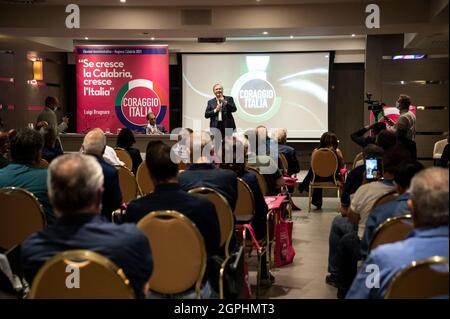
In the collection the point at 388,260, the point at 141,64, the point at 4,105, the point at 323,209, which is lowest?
the point at 323,209

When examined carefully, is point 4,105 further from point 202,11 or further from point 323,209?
point 323,209

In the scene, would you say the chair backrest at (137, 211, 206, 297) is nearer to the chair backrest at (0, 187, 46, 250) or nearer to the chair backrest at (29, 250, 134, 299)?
the chair backrest at (29, 250, 134, 299)

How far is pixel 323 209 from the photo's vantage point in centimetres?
842

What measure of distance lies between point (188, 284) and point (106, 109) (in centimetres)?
1085

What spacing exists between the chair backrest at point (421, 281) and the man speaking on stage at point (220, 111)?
24.3 ft

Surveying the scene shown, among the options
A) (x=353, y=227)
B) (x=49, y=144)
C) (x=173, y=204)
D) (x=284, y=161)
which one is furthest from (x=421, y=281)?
(x=284, y=161)

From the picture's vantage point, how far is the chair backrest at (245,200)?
14.0ft

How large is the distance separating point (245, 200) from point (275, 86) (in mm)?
9362

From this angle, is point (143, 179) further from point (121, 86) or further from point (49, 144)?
point (121, 86)

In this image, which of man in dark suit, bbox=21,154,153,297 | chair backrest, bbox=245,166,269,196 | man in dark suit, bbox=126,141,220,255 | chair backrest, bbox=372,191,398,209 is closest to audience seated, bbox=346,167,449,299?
man in dark suit, bbox=21,154,153,297

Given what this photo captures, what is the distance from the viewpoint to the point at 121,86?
13062mm

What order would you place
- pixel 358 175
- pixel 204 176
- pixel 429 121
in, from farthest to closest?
pixel 429 121 < pixel 358 175 < pixel 204 176

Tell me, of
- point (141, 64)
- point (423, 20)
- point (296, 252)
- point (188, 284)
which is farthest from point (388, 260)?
point (141, 64)

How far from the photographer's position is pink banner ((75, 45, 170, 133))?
13.0m
